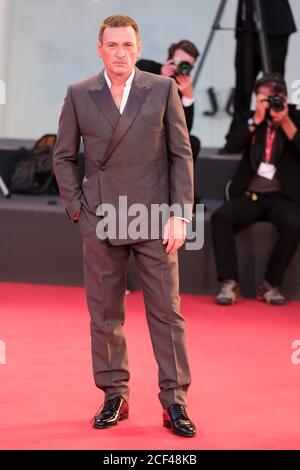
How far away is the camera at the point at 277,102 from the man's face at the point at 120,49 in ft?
8.10

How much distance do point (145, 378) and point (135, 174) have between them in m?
1.06

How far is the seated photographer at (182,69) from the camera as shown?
554cm

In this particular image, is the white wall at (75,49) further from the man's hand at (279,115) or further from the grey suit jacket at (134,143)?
the grey suit jacket at (134,143)

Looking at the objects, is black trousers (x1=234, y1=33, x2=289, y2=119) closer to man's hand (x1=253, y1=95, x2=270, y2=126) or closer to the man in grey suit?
man's hand (x1=253, y1=95, x2=270, y2=126)

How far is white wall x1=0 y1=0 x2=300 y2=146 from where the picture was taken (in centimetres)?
830

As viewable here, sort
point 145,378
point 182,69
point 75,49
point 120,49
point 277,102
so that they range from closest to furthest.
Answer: point 120,49
point 145,378
point 277,102
point 182,69
point 75,49

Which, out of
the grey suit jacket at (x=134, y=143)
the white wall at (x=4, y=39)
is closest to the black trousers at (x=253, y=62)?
the white wall at (x=4, y=39)

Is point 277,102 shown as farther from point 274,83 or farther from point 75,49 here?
point 75,49

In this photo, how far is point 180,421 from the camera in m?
3.21

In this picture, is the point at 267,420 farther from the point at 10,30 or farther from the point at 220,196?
the point at 10,30

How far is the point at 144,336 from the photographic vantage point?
4.73m
